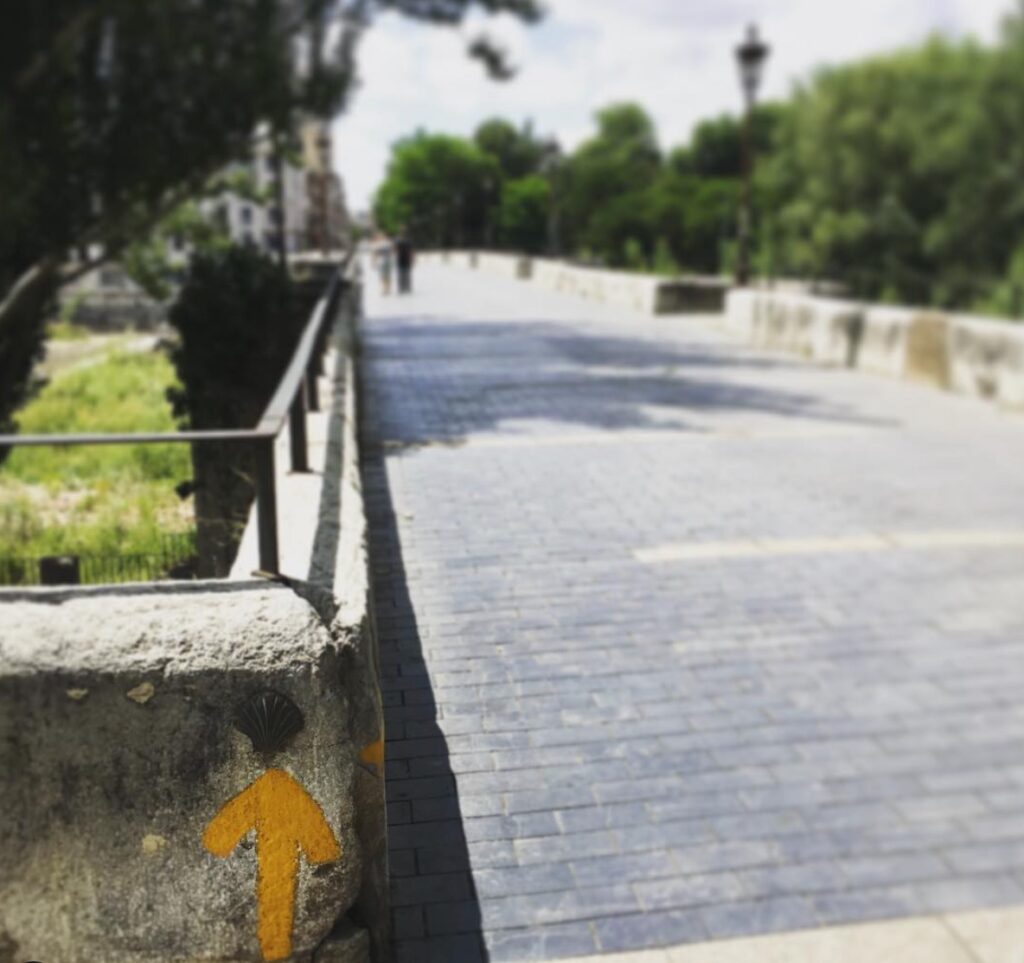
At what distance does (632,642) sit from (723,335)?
538 inches

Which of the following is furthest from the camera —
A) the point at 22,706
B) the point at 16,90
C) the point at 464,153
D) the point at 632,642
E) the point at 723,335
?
the point at 464,153

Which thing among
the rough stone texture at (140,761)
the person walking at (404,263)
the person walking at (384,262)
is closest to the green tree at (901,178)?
the person walking at (404,263)

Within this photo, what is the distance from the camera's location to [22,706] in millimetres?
2416

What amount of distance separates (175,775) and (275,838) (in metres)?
0.29

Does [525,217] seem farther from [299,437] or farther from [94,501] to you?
[299,437]

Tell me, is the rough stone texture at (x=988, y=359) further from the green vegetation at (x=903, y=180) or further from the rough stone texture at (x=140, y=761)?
the green vegetation at (x=903, y=180)

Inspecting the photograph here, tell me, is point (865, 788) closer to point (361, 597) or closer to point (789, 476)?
point (361, 597)

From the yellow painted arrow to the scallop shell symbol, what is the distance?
8cm

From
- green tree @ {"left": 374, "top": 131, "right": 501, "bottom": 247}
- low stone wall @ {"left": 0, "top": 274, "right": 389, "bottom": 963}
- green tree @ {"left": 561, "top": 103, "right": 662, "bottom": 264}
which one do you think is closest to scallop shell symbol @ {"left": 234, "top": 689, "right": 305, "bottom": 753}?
low stone wall @ {"left": 0, "top": 274, "right": 389, "bottom": 963}

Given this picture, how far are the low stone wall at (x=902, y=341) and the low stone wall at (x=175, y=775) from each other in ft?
31.9

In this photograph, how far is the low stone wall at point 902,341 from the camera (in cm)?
1093

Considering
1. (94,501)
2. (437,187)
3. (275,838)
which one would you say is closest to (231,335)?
(94,501)

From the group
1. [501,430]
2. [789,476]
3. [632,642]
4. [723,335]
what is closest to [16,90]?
[501,430]

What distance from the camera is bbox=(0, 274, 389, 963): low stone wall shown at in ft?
8.01
